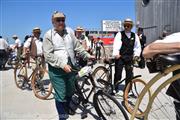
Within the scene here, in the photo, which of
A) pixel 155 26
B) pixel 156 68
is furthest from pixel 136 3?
pixel 156 68

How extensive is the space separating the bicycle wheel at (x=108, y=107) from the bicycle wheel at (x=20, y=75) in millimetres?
4410

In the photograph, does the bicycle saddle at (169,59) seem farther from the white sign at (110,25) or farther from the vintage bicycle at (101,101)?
the white sign at (110,25)

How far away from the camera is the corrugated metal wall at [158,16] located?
17.0m

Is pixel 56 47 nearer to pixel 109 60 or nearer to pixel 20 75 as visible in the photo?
pixel 109 60

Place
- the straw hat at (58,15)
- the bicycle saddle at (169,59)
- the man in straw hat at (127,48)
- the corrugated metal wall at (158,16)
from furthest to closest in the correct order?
the corrugated metal wall at (158,16) < the man in straw hat at (127,48) < the straw hat at (58,15) < the bicycle saddle at (169,59)

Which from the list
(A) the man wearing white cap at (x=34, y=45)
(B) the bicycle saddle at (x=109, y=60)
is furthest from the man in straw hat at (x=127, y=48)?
(A) the man wearing white cap at (x=34, y=45)

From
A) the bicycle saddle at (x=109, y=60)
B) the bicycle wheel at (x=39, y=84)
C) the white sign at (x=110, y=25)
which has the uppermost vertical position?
the white sign at (x=110, y=25)

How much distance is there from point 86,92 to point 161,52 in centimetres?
380

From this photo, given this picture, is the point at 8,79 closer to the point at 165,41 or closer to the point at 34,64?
the point at 34,64

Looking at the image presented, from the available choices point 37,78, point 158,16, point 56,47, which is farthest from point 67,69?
point 158,16

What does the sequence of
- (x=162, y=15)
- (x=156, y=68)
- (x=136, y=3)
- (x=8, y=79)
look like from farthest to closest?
(x=136, y=3) → (x=162, y=15) → (x=8, y=79) → (x=156, y=68)

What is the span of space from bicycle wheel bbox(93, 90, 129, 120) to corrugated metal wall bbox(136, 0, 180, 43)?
39.0 ft

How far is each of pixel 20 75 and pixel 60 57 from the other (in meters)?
4.56

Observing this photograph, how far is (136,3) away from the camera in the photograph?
72.4 ft
